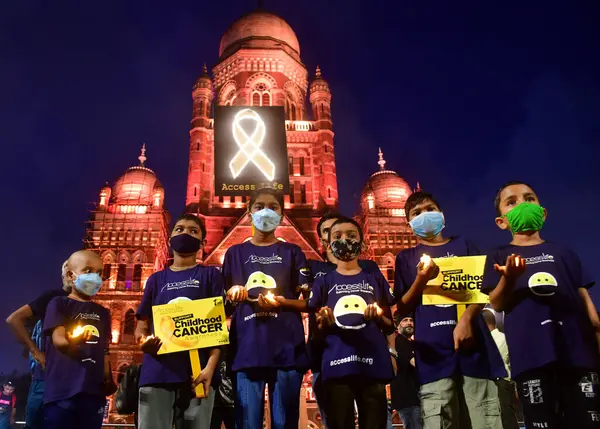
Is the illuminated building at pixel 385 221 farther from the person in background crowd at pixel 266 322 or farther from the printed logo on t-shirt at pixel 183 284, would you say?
the printed logo on t-shirt at pixel 183 284

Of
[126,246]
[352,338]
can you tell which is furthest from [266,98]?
[352,338]

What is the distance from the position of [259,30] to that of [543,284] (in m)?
39.1

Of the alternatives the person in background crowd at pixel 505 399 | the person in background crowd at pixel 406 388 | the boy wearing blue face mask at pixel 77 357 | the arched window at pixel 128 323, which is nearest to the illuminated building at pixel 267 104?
the arched window at pixel 128 323

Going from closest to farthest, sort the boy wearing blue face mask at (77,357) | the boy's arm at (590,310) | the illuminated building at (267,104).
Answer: the boy's arm at (590,310) < the boy wearing blue face mask at (77,357) < the illuminated building at (267,104)

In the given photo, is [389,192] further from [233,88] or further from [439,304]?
[439,304]

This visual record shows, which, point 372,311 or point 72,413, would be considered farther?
point 72,413

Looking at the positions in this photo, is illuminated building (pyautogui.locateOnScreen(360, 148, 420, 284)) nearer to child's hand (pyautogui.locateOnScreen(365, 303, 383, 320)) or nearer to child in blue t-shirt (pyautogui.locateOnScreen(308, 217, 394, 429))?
child in blue t-shirt (pyautogui.locateOnScreen(308, 217, 394, 429))

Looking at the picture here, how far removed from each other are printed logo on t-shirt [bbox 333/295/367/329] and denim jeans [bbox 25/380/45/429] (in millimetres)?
3504

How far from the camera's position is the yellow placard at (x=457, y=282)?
169 inches

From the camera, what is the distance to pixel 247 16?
134 feet

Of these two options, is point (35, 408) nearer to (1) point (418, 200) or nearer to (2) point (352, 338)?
(2) point (352, 338)

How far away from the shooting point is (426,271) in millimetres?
4117

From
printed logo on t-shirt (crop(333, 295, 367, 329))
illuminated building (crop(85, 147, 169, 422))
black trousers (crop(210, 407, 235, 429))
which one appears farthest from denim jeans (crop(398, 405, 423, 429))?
illuminated building (crop(85, 147, 169, 422))

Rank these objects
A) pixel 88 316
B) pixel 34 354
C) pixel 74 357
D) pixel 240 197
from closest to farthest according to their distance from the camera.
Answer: pixel 74 357 → pixel 88 316 → pixel 34 354 → pixel 240 197
